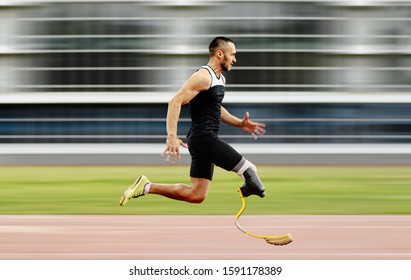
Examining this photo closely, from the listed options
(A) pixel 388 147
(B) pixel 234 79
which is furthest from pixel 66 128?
(A) pixel 388 147

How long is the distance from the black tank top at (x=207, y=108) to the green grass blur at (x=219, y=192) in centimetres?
383

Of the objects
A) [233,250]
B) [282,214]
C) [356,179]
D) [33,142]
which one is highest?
[233,250]

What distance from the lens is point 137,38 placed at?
77.9 ft

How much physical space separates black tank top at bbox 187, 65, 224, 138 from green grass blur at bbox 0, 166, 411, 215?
3830mm

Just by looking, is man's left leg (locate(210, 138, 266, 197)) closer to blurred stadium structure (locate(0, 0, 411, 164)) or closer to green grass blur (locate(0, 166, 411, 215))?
green grass blur (locate(0, 166, 411, 215))

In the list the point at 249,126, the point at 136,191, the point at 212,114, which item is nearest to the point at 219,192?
the point at 249,126

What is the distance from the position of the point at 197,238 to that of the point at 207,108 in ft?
5.28

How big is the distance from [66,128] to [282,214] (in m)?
14.5

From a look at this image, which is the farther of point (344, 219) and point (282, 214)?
point (282, 214)

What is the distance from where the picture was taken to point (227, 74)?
23.9m

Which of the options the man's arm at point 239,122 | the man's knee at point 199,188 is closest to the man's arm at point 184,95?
the man's arm at point 239,122

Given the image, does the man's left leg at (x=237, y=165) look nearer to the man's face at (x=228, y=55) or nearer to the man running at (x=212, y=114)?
the man running at (x=212, y=114)

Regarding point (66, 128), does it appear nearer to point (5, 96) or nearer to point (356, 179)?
point (5, 96)

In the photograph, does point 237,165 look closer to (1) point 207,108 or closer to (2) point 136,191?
(1) point 207,108
